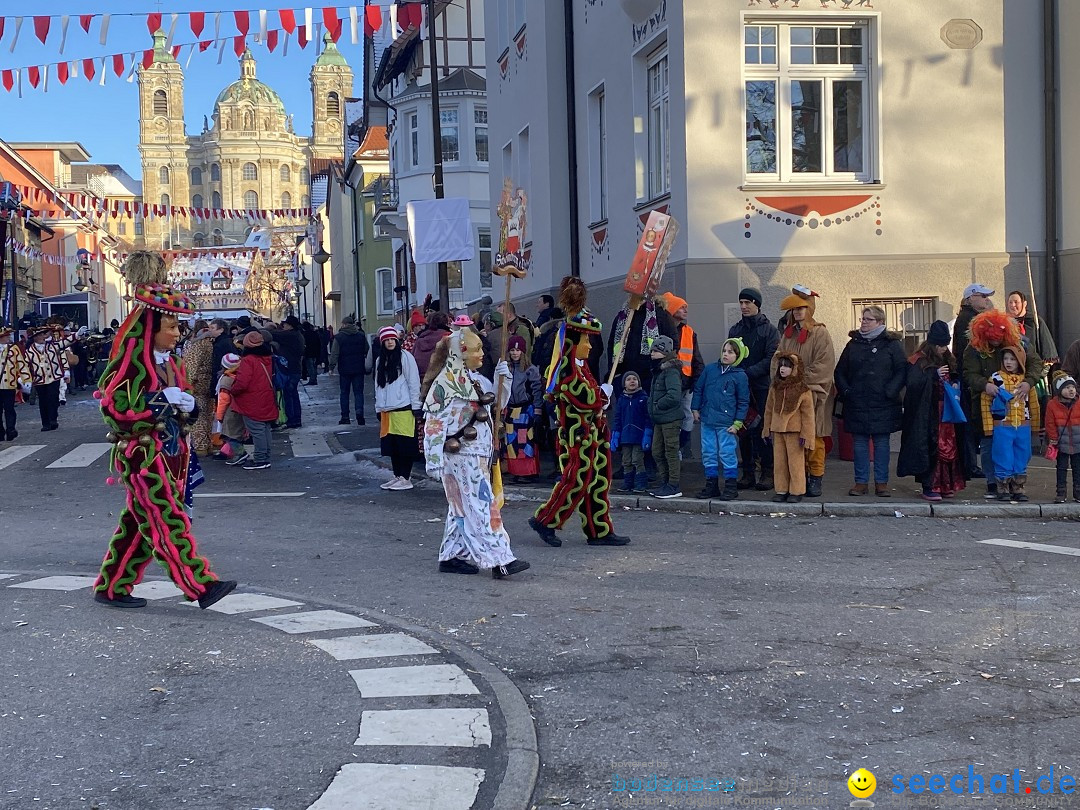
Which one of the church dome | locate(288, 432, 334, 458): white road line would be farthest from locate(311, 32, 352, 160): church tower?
locate(288, 432, 334, 458): white road line

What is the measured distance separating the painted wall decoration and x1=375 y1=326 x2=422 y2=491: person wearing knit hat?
14.1 ft

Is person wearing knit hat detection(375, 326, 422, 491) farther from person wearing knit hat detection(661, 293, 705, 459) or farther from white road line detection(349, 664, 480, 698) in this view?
white road line detection(349, 664, 480, 698)

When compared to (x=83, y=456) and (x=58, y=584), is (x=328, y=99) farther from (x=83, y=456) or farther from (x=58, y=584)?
(x=58, y=584)

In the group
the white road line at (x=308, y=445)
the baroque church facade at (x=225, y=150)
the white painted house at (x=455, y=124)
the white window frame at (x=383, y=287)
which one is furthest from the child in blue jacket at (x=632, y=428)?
the baroque church facade at (x=225, y=150)

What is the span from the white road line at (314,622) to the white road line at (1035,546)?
5.02m

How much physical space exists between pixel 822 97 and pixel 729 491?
5526 mm

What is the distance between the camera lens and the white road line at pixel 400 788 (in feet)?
14.8

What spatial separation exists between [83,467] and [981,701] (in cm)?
1351

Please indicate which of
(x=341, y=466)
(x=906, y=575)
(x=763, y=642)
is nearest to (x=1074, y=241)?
(x=906, y=575)

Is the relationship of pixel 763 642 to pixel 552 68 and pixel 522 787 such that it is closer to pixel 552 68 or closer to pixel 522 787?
pixel 522 787

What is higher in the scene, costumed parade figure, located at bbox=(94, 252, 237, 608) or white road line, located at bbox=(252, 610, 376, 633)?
costumed parade figure, located at bbox=(94, 252, 237, 608)

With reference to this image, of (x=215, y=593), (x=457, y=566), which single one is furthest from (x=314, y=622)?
(x=457, y=566)

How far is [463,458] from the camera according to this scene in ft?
28.6

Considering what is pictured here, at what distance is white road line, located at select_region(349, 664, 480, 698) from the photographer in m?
5.85
